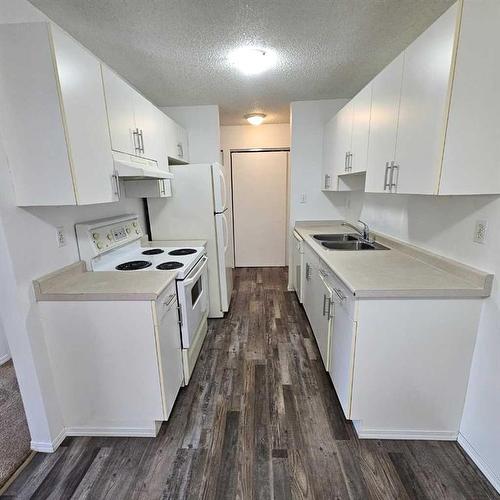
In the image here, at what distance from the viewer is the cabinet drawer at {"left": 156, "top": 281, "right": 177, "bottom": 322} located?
1567 mm

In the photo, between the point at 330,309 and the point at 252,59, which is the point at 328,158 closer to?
the point at 252,59

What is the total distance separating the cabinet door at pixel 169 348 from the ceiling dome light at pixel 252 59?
1835 mm

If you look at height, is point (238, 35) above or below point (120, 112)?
above

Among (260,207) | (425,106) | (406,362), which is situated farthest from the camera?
(260,207)

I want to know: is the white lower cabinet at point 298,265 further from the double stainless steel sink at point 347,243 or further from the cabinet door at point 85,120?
the cabinet door at point 85,120

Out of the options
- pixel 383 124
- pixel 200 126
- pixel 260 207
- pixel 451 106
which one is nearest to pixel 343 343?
pixel 451 106

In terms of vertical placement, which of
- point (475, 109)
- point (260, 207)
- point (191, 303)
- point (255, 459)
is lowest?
point (255, 459)

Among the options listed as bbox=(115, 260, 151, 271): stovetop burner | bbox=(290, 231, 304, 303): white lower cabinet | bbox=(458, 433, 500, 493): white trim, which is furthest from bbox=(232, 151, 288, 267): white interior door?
bbox=(458, 433, 500, 493): white trim

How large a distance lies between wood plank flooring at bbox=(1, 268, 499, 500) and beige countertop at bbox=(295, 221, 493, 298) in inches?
35.2

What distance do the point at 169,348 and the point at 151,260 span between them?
2.73ft

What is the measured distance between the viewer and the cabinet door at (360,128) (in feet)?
6.98

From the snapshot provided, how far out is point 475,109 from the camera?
3.91ft

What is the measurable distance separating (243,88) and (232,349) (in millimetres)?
2613

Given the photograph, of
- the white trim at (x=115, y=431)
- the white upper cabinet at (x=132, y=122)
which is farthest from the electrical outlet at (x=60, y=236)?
the white trim at (x=115, y=431)
